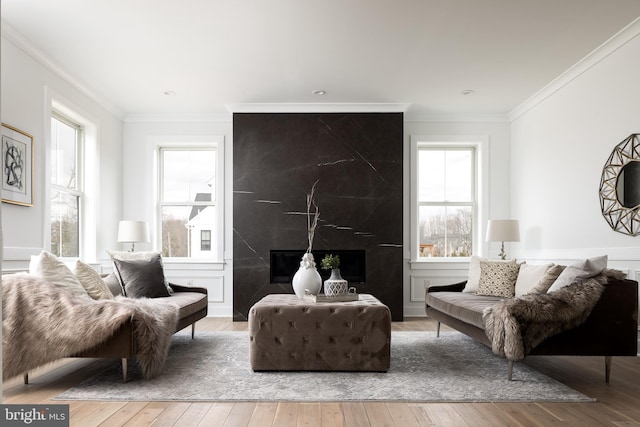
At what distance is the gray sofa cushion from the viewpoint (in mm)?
3931

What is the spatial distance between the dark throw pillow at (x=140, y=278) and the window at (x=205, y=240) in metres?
2.10

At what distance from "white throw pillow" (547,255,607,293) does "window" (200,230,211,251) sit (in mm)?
4652

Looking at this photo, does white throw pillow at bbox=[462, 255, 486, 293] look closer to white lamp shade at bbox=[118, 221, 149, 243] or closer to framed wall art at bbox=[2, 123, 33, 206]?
white lamp shade at bbox=[118, 221, 149, 243]

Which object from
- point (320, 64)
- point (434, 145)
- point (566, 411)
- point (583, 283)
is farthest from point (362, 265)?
point (566, 411)

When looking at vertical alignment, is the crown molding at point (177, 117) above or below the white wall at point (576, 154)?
above

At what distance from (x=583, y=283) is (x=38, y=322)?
3509 mm

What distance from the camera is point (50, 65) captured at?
496 cm

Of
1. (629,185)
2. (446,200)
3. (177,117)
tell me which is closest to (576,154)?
(629,185)

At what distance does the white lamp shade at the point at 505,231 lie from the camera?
6117mm

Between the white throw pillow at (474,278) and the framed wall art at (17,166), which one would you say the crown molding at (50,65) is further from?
the white throw pillow at (474,278)

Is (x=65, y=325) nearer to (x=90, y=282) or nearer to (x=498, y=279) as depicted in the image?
(x=90, y=282)

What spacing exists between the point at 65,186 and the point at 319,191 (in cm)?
285

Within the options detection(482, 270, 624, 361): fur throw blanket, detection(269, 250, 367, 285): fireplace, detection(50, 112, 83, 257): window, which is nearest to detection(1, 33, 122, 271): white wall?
detection(50, 112, 83, 257): window
